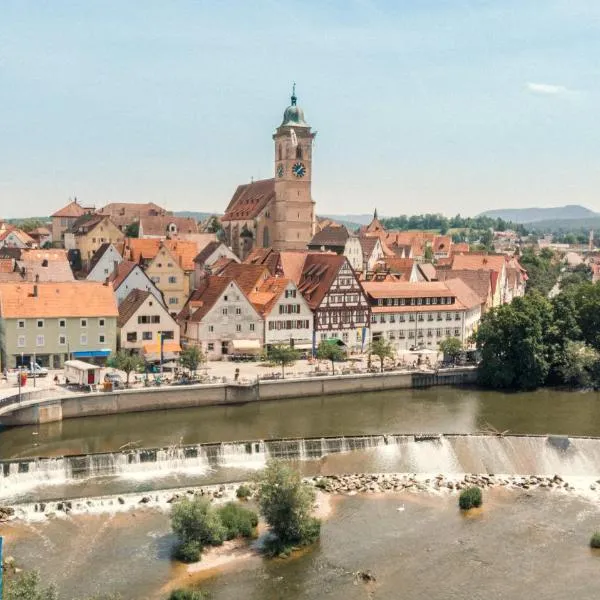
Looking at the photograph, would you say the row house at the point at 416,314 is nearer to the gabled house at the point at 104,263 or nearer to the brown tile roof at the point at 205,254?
the brown tile roof at the point at 205,254

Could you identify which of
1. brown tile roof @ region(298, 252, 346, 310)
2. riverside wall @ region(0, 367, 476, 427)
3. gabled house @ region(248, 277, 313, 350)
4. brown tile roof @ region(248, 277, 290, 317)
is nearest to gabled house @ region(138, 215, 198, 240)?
brown tile roof @ region(298, 252, 346, 310)

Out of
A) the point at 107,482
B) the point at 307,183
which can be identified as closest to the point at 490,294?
the point at 307,183

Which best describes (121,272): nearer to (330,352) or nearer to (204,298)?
(204,298)

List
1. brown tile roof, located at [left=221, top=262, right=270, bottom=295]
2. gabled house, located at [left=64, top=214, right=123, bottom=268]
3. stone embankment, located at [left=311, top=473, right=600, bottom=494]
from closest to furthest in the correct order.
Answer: stone embankment, located at [left=311, top=473, right=600, bottom=494]
brown tile roof, located at [left=221, top=262, right=270, bottom=295]
gabled house, located at [left=64, top=214, right=123, bottom=268]

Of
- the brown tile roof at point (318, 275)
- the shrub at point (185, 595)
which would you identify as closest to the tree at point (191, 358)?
the brown tile roof at point (318, 275)

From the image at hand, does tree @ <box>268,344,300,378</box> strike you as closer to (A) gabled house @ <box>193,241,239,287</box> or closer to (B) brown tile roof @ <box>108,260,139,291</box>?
(B) brown tile roof @ <box>108,260,139,291</box>

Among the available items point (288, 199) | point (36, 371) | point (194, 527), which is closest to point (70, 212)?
point (288, 199)
